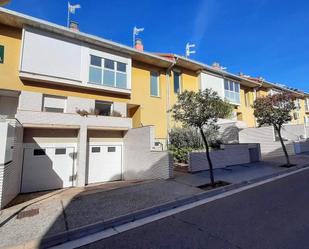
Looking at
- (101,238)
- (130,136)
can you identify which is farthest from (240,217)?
(130,136)

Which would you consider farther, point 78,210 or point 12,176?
point 12,176

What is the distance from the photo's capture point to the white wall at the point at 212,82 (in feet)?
57.7

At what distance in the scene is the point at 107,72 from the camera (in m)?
12.7

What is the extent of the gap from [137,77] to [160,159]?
7198 millimetres

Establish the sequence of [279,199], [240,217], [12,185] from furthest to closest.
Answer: [12,185] → [279,199] → [240,217]

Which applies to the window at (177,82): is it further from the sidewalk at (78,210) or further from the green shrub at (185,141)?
the sidewalk at (78,210)

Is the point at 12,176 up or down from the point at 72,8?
down

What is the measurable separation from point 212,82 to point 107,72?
10439 mm

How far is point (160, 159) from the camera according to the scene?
10.0 m

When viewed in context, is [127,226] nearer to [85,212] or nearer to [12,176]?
[85,212]

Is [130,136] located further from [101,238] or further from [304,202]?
[304,202]

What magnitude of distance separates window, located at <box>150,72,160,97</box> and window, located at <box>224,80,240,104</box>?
318 inches

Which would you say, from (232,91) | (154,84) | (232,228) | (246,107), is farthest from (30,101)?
(246,107)

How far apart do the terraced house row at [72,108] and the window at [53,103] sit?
5 cm
